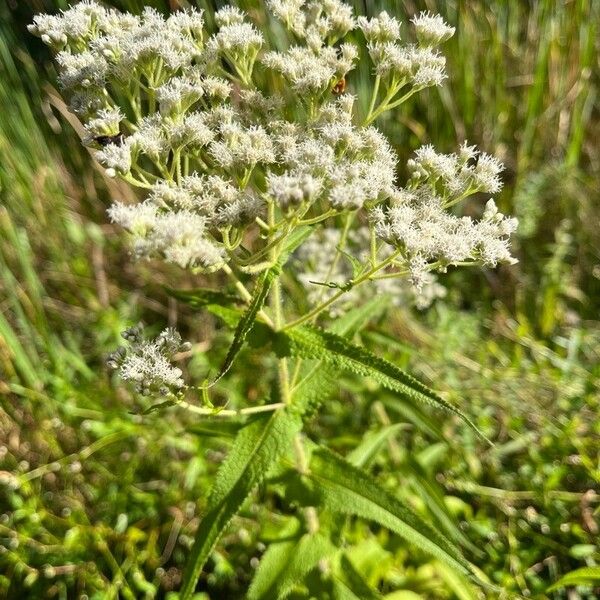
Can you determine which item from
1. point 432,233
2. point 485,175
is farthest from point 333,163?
point 485,175

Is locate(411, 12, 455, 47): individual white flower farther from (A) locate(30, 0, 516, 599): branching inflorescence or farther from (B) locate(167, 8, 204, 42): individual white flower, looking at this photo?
(B) locate(167, 8, 204, 42): individual white flower

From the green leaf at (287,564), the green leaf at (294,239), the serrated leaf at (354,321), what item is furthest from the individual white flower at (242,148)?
the green leaf at (287,564)

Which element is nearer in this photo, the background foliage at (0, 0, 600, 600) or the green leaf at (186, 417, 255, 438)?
the green leaf at (186, 417, 255, 438)

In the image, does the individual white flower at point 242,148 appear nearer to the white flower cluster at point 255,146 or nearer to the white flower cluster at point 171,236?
the white flower cluster at point 255,146

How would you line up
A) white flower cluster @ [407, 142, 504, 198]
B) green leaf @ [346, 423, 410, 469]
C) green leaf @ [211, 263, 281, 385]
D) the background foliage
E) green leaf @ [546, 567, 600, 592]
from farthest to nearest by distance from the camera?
1. the background foliage
2. green leaf @ [346, 423, 410, 469]
3. green leaf @ [546, 567, 600, 592]
4. white flower cluster @ [407, 142, 504, 198]
5. green leaf @ [211, 263, 281, 385]

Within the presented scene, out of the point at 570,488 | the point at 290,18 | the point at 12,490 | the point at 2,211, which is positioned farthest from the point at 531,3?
the point at 12,490

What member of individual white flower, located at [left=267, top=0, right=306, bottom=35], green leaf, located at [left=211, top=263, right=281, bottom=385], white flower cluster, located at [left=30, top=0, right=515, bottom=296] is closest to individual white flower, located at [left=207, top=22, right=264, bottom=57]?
white flower cluster, located at [left=30, top=0, right=515, bottom=296]

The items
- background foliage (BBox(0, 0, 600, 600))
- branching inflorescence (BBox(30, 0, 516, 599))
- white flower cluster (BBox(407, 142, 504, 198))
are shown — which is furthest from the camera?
background foliage (BBox(0, 0, 600, 600))
